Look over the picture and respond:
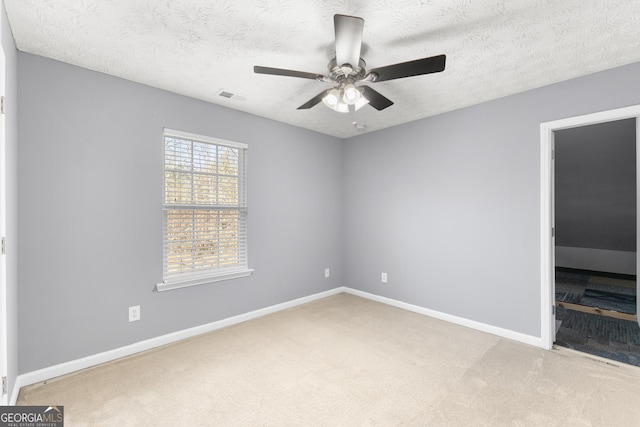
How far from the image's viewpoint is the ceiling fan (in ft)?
5.47

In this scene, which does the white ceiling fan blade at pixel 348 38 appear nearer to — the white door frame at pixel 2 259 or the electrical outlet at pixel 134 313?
the white door frame at pixel 2 259

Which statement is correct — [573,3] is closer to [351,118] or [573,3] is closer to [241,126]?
[351,118]

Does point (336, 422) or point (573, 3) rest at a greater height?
point (573, 3)

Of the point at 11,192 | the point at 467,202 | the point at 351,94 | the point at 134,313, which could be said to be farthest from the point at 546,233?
the point at 11,192

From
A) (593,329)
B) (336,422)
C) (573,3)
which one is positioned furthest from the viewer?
(593,329)

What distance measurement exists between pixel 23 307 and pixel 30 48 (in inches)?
74.2

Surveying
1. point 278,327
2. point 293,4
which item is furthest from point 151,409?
point 293,4

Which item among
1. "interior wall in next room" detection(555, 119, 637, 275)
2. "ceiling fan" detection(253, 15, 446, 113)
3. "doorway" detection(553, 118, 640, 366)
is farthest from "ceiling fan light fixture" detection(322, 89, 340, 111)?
"interior wall in next room" detection(555, 119, 637, 275)

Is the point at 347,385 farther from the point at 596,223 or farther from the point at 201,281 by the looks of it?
the point at 596,223

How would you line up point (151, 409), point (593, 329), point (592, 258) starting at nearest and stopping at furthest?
1. point (151, 409)
2. point (593, 329)
3. point (592, 258)

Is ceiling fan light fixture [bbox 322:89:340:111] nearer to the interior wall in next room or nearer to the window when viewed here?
the window

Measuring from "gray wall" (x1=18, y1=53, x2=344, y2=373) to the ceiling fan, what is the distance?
149 cm

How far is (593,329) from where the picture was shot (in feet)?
10.5

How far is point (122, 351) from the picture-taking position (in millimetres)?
2637
